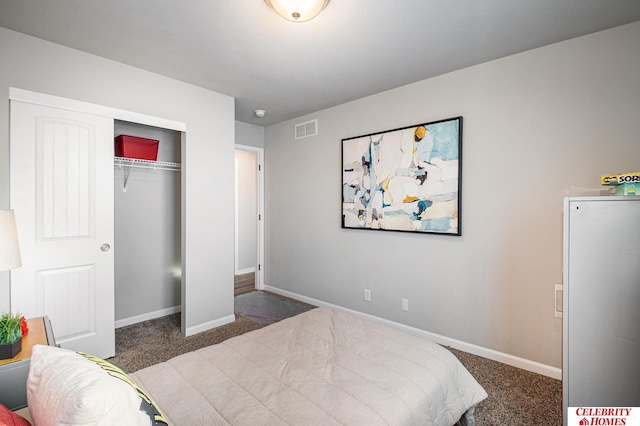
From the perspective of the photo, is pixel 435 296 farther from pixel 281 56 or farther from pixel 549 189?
pixel 281 56

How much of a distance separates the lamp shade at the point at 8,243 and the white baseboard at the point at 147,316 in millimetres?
2142

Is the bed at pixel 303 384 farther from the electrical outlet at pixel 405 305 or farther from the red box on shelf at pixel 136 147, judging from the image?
the red box on shelf at pixel 136 147

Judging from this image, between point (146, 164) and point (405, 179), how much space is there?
2.83 metres

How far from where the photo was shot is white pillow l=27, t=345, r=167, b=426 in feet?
2.50

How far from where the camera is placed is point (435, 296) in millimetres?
3025

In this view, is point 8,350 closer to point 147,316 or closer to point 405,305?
point 147,316

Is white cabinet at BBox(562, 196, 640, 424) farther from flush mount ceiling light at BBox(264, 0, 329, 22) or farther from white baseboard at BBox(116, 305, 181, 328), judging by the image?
white baseboard at BBox(116, 305, 181, 328)

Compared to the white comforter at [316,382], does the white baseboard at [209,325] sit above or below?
below

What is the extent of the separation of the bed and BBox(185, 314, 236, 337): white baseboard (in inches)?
66.0

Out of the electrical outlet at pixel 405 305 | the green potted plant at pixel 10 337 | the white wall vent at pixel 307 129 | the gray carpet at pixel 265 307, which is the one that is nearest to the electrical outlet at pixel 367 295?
the electrical outlet at pixel 405 305

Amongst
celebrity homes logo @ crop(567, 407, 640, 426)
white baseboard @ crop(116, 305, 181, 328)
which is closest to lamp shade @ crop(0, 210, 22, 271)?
white baseboard @ crop(116, 305, 181, 328)

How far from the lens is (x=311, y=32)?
221 centimetres

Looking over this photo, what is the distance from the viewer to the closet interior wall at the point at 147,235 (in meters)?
3.44

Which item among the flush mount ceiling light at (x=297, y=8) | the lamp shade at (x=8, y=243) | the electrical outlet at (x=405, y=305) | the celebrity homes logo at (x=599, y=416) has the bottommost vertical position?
the celebrity homes logo at (x=599, y=416)
